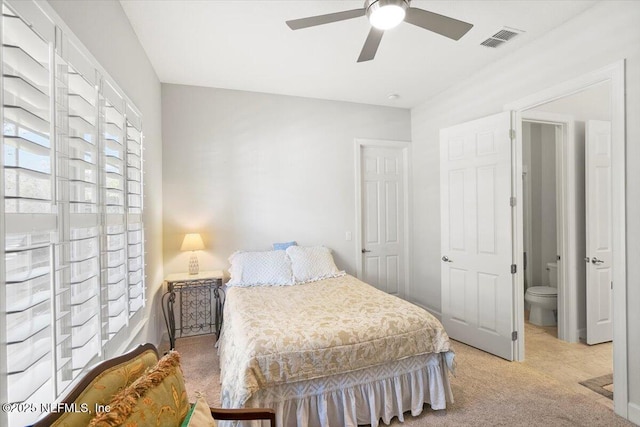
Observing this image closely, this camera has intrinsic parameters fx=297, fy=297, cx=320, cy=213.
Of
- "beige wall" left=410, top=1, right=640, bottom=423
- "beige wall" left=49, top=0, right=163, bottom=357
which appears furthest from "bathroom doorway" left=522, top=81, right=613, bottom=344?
"beige wall" left=49, top=0, right=163, bottom=357

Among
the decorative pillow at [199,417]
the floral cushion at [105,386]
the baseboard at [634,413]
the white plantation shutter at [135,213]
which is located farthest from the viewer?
the white plantation shutter at [135,213]

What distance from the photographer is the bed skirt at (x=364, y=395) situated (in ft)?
5.89

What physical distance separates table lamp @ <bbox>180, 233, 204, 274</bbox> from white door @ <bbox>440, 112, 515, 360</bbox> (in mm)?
2734

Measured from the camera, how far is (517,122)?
2.76 m

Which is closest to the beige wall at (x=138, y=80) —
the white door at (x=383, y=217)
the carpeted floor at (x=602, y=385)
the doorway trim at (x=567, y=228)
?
the white door at (x=383, y=217)

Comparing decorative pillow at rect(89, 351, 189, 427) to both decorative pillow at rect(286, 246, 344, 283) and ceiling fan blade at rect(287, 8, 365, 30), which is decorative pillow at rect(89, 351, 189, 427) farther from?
decorative pillow at rect(286, 246, 344, 283)

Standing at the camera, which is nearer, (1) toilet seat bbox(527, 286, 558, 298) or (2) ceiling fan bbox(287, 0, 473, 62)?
(2) ceiling fan bbox(287, 0, 473, 62)

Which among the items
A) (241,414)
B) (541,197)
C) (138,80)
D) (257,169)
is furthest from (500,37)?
(241,414)

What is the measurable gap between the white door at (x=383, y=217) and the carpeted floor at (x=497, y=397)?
4.73ft

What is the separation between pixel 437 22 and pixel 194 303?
3.40 m

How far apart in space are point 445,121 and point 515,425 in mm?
3078

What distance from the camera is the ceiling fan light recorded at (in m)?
1.56

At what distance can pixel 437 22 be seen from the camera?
1.72 m

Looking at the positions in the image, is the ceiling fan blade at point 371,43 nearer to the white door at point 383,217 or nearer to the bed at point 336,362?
the bed at point 336,362
